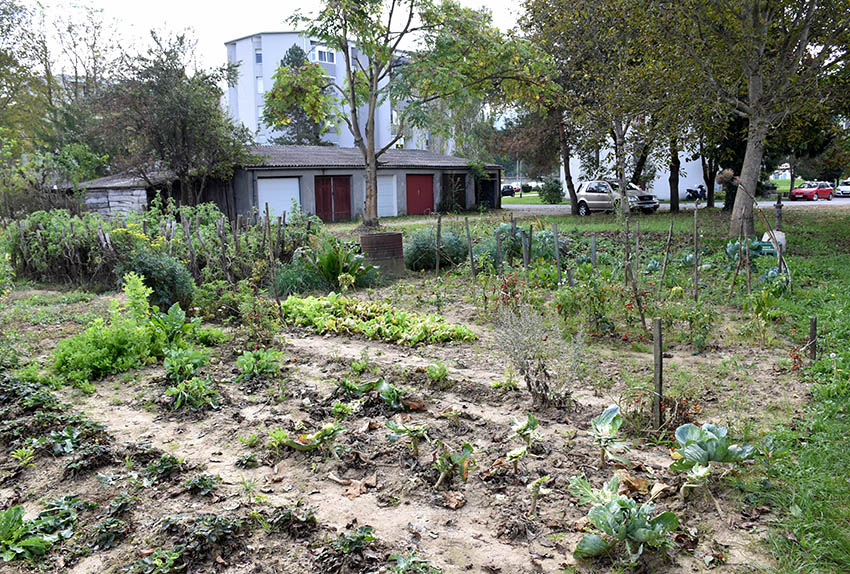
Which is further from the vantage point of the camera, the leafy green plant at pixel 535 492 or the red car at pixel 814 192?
the red car at pixel 814 192

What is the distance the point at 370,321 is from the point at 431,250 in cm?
435

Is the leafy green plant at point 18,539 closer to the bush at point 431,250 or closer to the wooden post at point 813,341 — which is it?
the wooden post at point 813,341

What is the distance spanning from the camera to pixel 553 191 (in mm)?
39312

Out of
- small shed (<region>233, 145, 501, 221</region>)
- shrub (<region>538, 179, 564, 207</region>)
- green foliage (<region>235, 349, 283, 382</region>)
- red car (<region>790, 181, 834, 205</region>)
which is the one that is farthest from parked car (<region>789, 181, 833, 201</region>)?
green foliage (<region>235, 349, 283, 382</region>)

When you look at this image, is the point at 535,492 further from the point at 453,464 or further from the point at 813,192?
the point at 813,192

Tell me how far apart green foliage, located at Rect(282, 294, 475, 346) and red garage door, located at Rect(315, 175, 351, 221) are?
18818 mm

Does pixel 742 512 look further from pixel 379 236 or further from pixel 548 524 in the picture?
Result: pixel 379 236

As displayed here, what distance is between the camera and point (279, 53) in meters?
50.3

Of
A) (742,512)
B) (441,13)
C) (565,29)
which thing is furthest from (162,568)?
(441,13)

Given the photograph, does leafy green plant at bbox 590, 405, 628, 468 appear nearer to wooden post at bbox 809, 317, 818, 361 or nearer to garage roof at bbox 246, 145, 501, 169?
wooden post at bbox 809, 317, 818, 361

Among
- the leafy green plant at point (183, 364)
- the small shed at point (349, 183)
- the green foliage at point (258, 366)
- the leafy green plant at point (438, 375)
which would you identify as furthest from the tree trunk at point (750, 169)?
the small shed at point (349, 183)

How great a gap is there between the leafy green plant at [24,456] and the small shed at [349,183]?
17312 mm

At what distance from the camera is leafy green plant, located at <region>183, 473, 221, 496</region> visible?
11.2 feet

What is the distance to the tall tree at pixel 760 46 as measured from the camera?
41.4 feet
